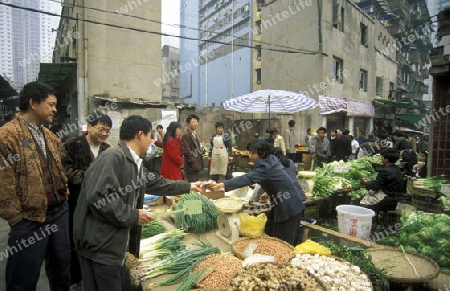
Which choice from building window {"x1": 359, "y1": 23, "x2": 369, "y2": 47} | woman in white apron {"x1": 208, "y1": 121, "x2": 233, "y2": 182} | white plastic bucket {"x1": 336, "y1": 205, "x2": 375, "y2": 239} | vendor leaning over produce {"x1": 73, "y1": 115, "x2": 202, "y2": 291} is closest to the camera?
vendor leaning over produce {"x1": 73, "y1": 115, "x2": 202, "y2": 291}

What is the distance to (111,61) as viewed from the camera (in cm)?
1306

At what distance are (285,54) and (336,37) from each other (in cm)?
327

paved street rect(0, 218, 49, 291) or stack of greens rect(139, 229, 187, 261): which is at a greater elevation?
stack of greens rect(139, 229, 187, 261)

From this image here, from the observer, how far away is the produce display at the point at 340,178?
5.59 metres

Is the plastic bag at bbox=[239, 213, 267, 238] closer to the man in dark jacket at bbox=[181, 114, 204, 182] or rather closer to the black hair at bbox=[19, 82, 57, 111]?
the black hair at bbox=[19, 82, 57, 111]

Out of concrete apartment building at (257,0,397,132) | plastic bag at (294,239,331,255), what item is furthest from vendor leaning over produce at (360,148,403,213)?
concrete apartment building at (257,0,397,132)

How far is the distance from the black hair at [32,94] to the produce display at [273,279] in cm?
251

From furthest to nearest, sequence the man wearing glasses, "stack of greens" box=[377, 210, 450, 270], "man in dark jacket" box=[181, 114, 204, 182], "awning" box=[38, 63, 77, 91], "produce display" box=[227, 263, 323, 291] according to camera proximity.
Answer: "awning" box=[38, 63, 77, 91], "man in dark jacket" box=[181, 114, 204, 182], the man wearing glasses, "stack of greens" box=[377, 210, 450, 270], "produce display" box=[227, 263, 323, 291]

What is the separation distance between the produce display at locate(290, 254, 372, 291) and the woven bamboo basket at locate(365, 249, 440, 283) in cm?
47

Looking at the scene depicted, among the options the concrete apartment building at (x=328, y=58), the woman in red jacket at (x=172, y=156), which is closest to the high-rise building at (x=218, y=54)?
the concrete apartment building at (x=328, y=58)

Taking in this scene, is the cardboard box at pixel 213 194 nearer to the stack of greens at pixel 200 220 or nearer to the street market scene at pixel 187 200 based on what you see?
the street market scene at pixel 187 200

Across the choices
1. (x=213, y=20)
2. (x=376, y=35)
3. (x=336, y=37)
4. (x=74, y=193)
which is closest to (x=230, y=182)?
(x=74, y=193)

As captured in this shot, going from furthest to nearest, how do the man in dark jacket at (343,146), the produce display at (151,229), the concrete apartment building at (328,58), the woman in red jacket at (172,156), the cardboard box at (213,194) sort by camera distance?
the concrete apartment building at (328,58), the man in dark jacket at (343,146), the woman in red jacket at (172,156), the cardboard box at (213,194), the produce display at (151,229)

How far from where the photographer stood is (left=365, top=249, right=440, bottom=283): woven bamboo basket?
2.62m
